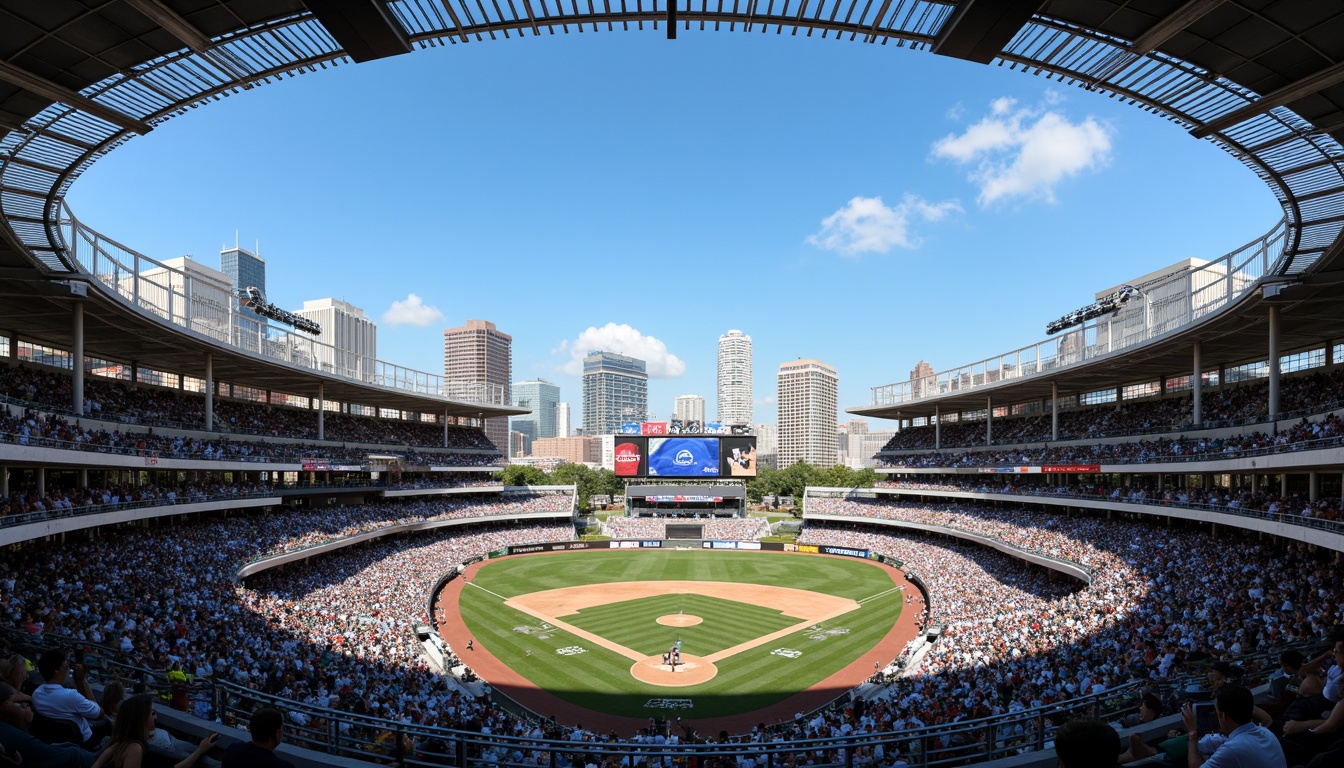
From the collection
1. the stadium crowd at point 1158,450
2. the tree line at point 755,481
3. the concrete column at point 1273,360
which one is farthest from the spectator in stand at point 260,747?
the tree line at point 755,481

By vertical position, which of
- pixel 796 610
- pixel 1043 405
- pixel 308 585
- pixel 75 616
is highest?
pixel 1043 405

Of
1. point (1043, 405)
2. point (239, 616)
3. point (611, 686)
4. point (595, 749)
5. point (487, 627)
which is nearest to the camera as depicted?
point (595, 749)

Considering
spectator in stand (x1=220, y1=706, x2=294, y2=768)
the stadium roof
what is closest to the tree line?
the stadium roof

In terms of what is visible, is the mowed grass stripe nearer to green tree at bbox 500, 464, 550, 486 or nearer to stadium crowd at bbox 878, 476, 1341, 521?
stadium crowd at bbox 878, 476, 1341, 521

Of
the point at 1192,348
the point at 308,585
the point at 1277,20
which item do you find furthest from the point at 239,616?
→ the point at 1192,348

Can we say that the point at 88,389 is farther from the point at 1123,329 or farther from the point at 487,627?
the point at 1123,329

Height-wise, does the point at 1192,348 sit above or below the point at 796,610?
above

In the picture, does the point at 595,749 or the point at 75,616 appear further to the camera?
the point at 75,616
